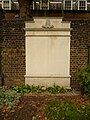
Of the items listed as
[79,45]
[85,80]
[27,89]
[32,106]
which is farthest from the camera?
[79,45]

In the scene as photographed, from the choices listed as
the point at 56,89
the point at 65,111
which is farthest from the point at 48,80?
the point at 65,111

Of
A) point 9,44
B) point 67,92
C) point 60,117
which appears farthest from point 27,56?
point 60,117

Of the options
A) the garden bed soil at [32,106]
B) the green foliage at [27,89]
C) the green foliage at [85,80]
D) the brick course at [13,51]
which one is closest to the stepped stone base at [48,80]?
the green foliage at [27,89]

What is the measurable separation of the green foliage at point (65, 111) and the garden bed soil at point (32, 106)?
252mm

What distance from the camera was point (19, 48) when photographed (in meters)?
11.2

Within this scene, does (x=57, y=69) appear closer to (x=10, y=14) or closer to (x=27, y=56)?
(x=27, y=56)

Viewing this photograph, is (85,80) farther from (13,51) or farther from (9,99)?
(13,51)

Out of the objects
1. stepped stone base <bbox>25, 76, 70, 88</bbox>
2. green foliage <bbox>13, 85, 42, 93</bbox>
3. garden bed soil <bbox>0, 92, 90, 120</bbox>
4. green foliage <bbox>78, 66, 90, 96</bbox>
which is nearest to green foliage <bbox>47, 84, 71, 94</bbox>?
stepped stone base <bbox>25, 76, 70, 88</bbox>

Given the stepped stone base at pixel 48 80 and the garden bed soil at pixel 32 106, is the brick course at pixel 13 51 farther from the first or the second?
the garden bed soil at pixel 32 106

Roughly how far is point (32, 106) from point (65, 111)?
146 cm

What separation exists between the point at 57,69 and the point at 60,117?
445 centimetres

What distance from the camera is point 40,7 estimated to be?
93.4 feet

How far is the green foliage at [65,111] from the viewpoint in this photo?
6.80m

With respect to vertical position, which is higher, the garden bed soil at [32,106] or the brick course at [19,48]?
the brick course at [19,48]
